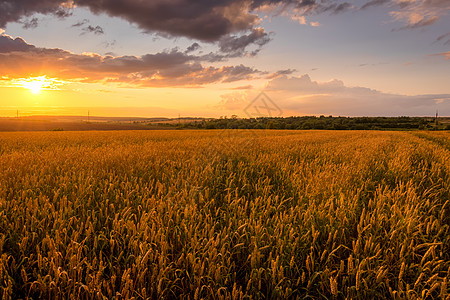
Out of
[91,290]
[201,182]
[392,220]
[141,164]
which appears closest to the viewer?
[91,290]

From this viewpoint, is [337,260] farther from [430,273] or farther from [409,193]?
[409,193]

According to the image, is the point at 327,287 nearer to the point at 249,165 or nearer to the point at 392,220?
the point at 392,220

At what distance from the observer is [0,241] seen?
174 centimetres

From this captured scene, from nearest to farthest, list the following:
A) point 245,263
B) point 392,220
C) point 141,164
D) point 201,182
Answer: point 245,263
point 392,220
point 201,182
point 141,164

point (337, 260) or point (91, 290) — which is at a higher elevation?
point (91, 290)

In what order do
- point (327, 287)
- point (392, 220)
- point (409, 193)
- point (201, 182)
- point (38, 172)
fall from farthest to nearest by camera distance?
point (38, 172) < point (201, 182) < point (409, 193) < point (392, 220) < point (327, 287)

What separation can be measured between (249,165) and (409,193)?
2828mm

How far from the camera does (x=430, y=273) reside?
5.72ft

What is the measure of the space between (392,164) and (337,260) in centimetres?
387

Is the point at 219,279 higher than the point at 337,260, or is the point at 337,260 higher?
the point at 219,279

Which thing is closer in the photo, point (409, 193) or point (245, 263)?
point (245, 263)

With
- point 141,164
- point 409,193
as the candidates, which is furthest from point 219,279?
point 141,164

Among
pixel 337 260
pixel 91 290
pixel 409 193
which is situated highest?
pixel 409 193

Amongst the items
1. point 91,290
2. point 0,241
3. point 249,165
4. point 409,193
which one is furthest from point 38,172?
point 409,193
